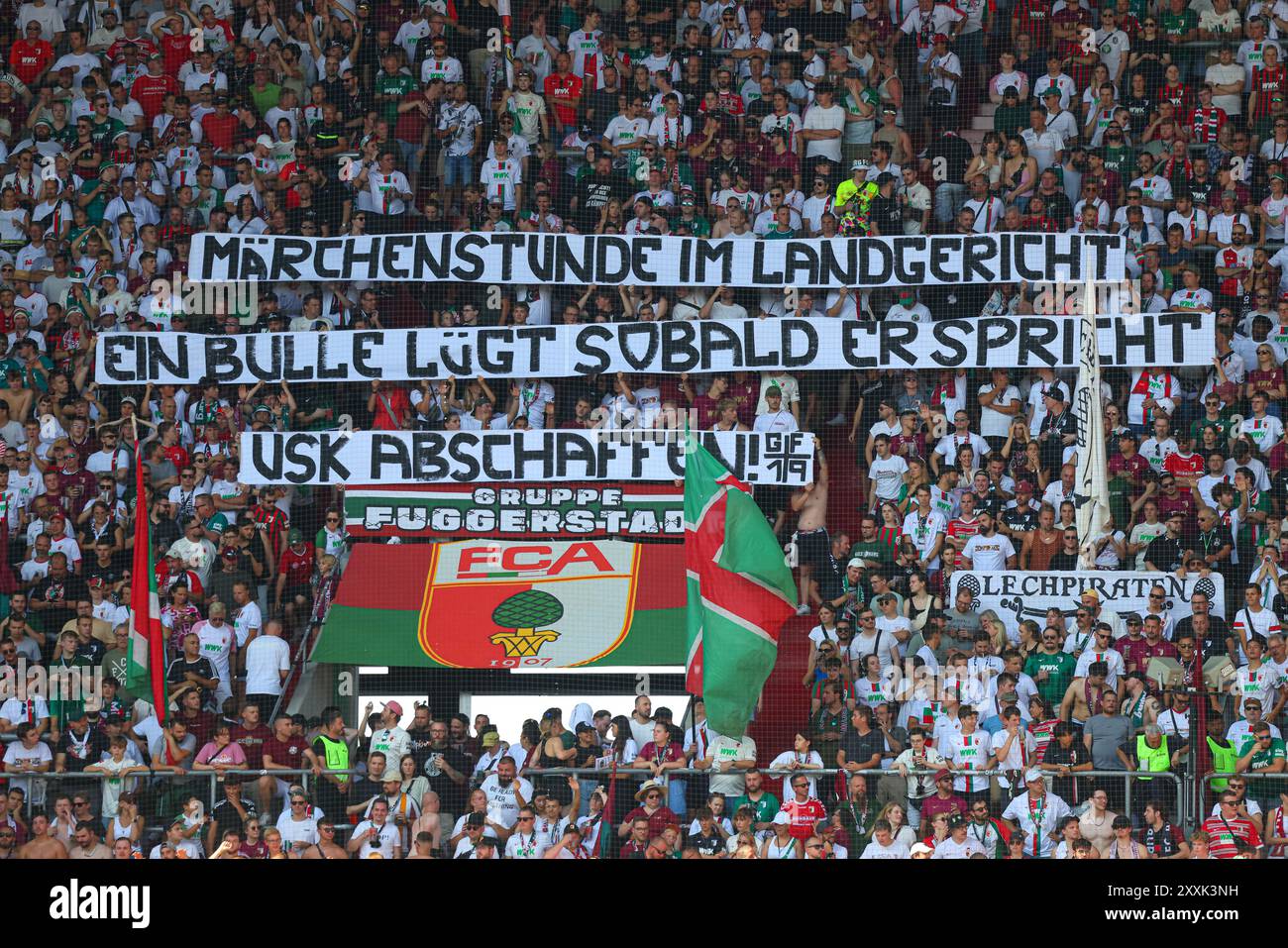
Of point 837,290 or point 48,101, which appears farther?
point 48,101

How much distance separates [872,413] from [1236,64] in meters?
4.03

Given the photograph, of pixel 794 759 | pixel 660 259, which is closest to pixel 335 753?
pixel 794 759

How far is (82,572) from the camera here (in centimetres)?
1477

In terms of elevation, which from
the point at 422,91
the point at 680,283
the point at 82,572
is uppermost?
the point at 422,91

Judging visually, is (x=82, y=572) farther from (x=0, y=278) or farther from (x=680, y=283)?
(x=680, y=283)

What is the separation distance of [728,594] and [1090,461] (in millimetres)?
3052

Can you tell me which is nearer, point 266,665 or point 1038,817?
point 1038,817

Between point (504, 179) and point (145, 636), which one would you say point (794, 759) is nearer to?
point (145, 636)

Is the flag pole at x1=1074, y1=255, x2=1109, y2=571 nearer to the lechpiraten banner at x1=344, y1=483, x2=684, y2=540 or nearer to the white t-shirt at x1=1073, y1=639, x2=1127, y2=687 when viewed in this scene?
the white t-shirt at x1=1073, y1=639, x2=1127, y2=687

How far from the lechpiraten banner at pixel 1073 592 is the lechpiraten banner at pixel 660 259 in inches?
102

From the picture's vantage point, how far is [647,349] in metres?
15.4

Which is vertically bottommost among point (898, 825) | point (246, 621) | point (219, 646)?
point (898, 825)

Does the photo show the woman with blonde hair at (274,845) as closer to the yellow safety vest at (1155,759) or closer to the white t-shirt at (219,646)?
the white t-shirt at (219,646)
